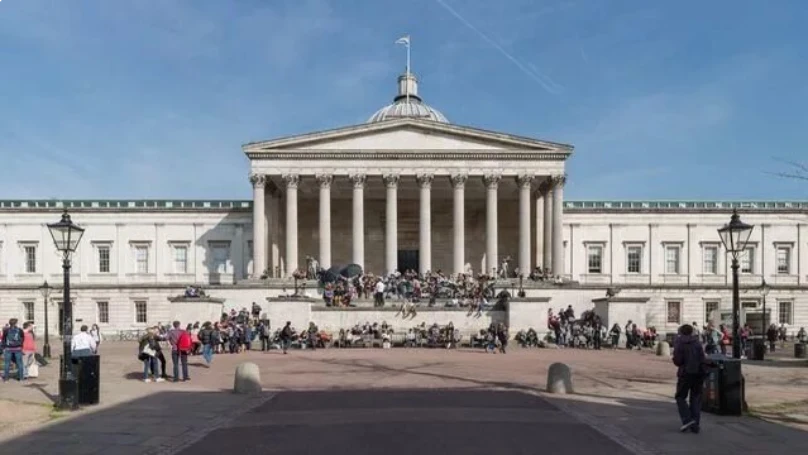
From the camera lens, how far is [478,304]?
42844 mm

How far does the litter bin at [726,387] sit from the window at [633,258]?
53.5 metres

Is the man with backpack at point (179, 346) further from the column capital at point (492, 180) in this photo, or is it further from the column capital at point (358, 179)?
the column capital at point (492, 180)

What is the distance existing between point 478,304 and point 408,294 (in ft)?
18.7

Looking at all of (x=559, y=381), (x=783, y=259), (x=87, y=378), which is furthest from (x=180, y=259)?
(x=783, y=259)

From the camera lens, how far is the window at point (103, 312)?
64.3 meters

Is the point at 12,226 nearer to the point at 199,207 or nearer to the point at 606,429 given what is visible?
the point at 199,207

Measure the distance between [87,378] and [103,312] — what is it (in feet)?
171

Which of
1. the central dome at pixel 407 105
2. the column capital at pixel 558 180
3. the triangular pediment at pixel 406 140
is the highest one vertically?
the central dome at pixel 407 105

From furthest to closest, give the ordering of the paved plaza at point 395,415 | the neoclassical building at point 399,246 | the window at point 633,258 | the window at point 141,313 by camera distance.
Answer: the window at point 633,258 < the window at point 141,313 < the neoclassical building at point 399,246 < the paved plaza at point 395,415

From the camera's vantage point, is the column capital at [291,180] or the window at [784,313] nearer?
the column capital at [291,180]

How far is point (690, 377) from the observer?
42.8 feet

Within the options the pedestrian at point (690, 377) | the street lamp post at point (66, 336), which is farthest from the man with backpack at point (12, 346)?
the pedestrian at point (690, 377)

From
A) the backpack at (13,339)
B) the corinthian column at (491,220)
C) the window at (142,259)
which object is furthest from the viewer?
the window at (142,259)

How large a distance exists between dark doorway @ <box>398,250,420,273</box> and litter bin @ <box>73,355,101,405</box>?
161 ft
